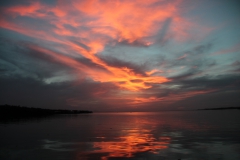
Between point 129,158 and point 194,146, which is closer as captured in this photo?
point 129,158

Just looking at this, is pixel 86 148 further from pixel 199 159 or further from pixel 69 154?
pixel 199 159

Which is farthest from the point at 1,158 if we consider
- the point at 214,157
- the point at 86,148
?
the point at 214,157

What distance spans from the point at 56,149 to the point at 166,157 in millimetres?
10651

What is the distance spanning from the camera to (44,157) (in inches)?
698

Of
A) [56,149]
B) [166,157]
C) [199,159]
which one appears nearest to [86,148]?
[56,149]

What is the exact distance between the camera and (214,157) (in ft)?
57.5

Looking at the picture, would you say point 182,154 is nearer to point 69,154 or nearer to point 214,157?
point 214,157

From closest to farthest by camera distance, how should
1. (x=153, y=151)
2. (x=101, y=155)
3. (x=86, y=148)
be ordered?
1. (x=101, y=155)
2. (x=153, y=151)
3. (x=86, y=148)

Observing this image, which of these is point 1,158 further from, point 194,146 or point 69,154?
point 194,146

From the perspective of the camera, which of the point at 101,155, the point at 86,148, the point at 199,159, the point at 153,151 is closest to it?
the point at 199,159

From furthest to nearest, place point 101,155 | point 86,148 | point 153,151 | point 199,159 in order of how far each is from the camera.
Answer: point 86,148, point 153,151, point 101,155, point 199,159

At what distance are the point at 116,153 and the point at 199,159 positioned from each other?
7038mm

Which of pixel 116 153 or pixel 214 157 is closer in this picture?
pixel 214 157

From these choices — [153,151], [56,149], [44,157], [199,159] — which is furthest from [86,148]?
[199,159]
